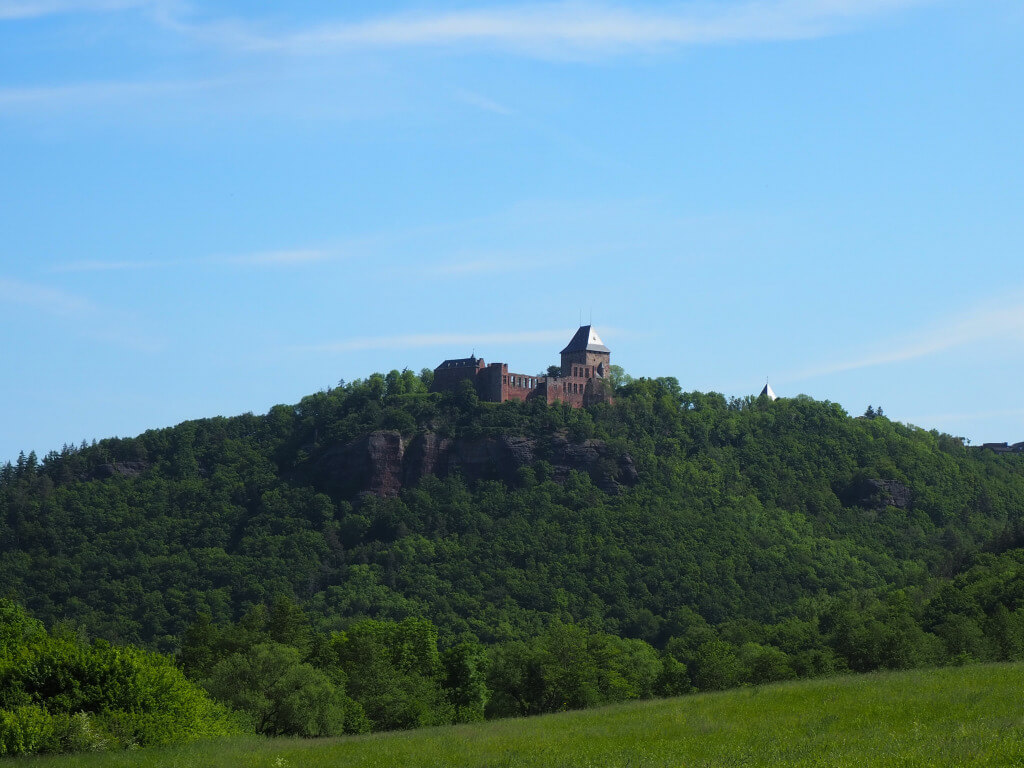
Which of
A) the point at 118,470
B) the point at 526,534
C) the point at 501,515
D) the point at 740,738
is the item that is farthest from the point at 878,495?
the point at 740,738

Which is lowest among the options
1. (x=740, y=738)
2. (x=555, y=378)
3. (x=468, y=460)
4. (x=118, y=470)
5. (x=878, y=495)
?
(x=740, y=738)

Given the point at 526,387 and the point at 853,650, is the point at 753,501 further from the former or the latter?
the point at 853,650

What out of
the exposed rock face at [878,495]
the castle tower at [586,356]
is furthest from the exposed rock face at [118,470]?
the exposed rock face at [878,495]

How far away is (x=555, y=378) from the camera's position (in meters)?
156

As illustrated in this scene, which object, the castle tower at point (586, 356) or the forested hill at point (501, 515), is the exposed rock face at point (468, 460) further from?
the castle tower at point (586, 356)

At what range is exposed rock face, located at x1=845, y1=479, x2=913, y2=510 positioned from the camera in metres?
159

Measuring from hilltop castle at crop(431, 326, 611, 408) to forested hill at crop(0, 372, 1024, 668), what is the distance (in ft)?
6.59

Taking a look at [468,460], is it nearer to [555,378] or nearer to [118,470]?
[555,378]

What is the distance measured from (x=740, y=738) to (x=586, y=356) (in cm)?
11625

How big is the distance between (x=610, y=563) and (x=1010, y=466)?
65161mm

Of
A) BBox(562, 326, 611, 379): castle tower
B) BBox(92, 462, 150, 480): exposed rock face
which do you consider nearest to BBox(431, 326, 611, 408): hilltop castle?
BBox(562, 326, 611, 379): castle tower

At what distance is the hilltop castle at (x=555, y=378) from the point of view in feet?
505

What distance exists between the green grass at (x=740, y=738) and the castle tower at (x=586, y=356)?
104 metres

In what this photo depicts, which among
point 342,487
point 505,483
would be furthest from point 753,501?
point 342,487
